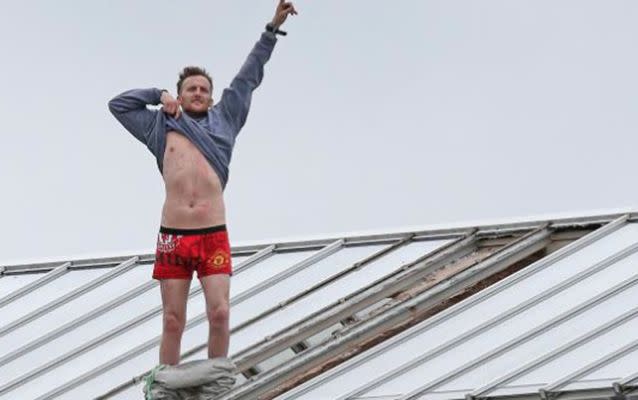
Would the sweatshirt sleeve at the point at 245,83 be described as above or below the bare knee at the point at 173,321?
above

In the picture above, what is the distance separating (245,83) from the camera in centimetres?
1858

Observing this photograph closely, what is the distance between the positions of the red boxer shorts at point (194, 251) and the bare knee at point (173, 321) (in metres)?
0.29

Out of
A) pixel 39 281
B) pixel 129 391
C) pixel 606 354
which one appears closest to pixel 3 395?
pixel 129 391

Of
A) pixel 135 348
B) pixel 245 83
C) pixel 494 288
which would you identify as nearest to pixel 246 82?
pixel 245 83

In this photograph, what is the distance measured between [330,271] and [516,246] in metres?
1.83

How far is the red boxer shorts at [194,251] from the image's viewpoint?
18188 mm

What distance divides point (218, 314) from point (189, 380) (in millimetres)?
647

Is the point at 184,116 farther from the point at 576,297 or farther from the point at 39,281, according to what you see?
the point at 39,281

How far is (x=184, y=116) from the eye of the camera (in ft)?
60.4

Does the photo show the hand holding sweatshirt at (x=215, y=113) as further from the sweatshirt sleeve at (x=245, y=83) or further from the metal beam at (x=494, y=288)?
the metal beam at (x=494, y=288)

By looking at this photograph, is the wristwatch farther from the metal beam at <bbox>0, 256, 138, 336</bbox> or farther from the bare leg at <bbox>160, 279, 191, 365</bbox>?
the metal beam at <bbox>0, 256, 138, 336</bbox>

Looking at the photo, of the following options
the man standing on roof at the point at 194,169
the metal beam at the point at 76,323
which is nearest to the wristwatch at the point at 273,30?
the man standing on roof at the point at 194,169

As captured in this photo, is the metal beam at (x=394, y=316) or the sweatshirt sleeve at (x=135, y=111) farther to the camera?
the metal beam at (x=394, y=316)

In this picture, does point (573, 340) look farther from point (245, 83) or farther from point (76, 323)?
point (76, 323)
